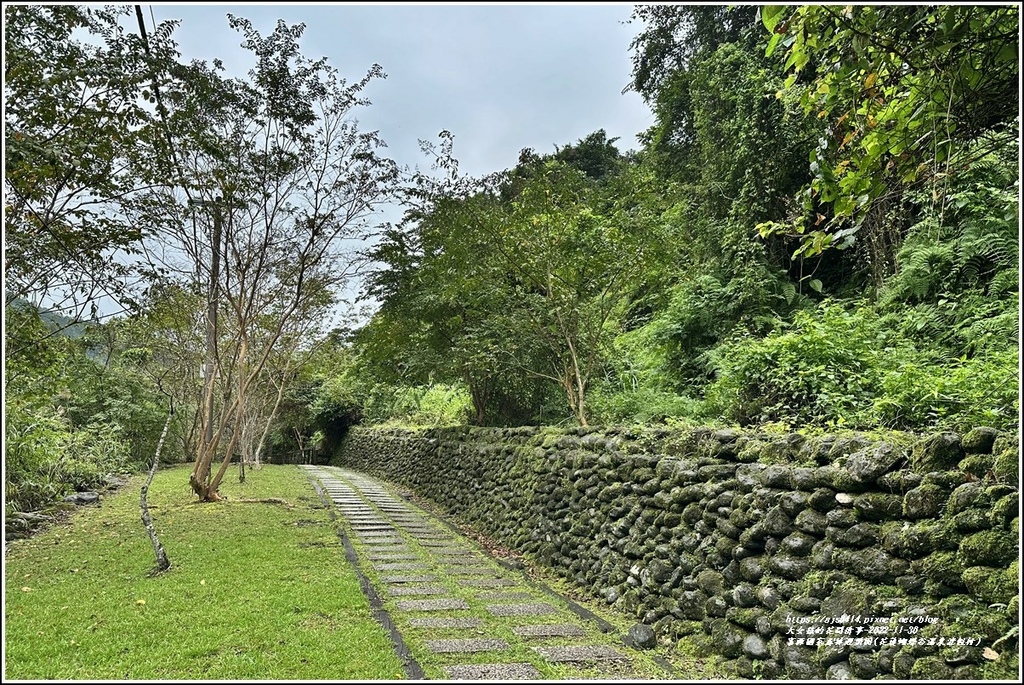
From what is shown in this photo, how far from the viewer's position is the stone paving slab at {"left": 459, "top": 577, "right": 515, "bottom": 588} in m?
5.25

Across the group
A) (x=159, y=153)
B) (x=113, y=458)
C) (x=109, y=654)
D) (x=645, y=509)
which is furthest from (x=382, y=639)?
(x=113, y=458)

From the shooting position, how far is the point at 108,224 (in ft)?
17.9

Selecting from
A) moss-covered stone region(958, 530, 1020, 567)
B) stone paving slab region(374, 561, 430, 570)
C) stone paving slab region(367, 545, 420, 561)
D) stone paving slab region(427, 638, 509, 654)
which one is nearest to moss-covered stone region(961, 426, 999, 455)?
moss-covered stone region(958, 530, 1020, 567)

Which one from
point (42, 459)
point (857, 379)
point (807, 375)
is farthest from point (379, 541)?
point (42, 459)

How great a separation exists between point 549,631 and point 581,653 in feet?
1.40

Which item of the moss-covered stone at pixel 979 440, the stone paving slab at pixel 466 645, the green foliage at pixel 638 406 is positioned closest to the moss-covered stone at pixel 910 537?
the moss-covered stone at pixel 979 440

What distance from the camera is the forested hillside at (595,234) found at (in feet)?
8.61

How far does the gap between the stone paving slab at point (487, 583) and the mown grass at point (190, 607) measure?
0.98 meters

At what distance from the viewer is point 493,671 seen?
3.38m

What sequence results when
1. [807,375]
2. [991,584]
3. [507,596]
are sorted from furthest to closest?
[807,375], [507,596], [991,584]

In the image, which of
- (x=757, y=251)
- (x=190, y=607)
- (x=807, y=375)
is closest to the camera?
(x=190, y=607)

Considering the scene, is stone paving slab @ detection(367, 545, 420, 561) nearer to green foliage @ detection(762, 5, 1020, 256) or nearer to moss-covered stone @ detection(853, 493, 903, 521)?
moss-covered stone @ detection(853, 493, 903, 521)

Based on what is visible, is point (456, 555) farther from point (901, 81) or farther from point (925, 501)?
point (901, 81)

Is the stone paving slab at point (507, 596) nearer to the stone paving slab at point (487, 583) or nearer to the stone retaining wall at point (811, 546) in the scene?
the stone paving slab at point (487, 583)
